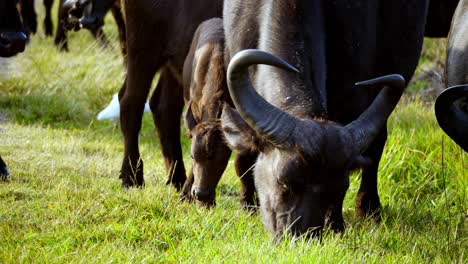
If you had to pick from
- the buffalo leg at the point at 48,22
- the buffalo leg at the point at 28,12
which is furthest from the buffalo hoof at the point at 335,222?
the buffalo leg at the point at 48,22

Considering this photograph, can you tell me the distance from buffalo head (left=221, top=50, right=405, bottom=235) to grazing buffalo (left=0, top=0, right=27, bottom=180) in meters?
3.06

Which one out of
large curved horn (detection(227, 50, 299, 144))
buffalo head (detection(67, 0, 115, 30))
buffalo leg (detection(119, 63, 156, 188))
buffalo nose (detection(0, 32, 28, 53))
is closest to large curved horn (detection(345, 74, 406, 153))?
large curved horn (detection(227, 50, 299, 144))

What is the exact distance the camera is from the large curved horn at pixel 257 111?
4707mm

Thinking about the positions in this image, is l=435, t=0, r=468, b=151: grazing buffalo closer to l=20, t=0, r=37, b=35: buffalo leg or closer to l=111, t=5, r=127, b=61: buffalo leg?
l=111, t=5, r=127, b=61: buffalo leg

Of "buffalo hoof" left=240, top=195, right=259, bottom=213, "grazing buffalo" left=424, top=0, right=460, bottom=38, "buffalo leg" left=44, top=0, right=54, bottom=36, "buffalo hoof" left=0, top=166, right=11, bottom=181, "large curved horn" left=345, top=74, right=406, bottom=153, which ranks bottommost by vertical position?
"buffalo leg" left=44, top=0, right=54, bottom=36

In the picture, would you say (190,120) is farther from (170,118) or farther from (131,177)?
(170,118)

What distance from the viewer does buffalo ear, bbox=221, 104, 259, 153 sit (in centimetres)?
510

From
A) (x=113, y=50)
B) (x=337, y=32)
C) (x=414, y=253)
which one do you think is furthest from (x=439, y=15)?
(x=113, y=50)

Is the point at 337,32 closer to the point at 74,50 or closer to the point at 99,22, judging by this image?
the point at 99,22

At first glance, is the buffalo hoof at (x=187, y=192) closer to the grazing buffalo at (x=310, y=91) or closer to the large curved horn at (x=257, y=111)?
the grazing buffalo at (x=310, y=91)

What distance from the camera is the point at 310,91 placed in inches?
198

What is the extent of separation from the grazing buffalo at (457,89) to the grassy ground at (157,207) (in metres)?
0.68

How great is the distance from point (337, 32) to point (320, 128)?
1125 millimetres

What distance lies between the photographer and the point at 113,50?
12906mm
